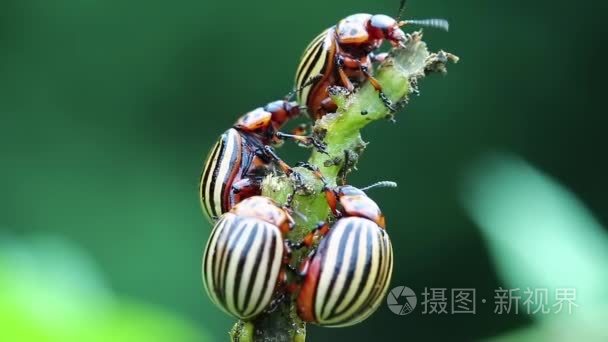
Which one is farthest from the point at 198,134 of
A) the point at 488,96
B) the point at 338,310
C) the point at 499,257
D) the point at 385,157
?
the point at 338,310

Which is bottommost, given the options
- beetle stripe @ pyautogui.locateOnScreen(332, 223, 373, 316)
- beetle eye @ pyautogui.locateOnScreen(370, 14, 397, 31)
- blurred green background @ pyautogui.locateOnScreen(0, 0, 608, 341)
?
beetle stripe @ pyautogui.locateOnScreen(332, 223, 373, 316)

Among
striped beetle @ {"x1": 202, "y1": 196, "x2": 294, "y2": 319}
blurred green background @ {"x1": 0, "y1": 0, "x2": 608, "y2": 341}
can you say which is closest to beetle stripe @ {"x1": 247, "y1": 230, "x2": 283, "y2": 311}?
striped beetle @ {"x1": 202, "y1": 196, "x2": 294, "y2": 319}

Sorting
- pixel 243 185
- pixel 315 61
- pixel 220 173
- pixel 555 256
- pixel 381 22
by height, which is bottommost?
pixel 555 256

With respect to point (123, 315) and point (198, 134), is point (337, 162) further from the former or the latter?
point (198, 134)

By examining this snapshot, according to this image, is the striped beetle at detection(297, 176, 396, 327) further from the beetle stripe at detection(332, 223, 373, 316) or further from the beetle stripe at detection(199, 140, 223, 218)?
the beetle stripe at detection(199, 140, 223, 218)

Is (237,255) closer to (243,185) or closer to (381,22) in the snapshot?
(243,185)

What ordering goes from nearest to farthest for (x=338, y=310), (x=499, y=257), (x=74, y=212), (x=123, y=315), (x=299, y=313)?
(x=299, y=313), (x=338, y=310), (x=123, y=315), (x=499, y=257), (x=74, y=212)

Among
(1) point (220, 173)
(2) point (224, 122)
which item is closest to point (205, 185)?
(1) point (220, 173)
